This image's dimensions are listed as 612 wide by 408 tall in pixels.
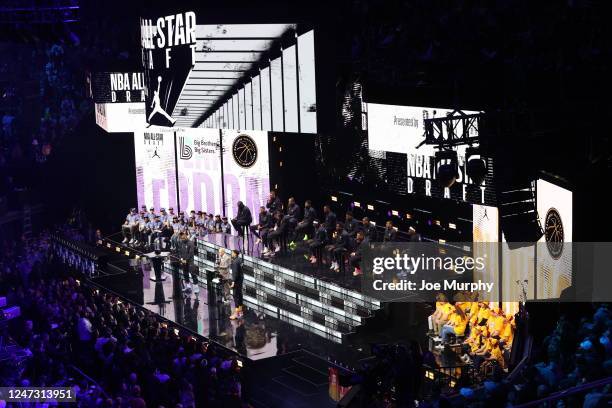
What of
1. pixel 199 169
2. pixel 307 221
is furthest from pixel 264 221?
pixel 199 169

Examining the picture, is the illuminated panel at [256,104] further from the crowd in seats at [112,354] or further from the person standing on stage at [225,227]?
the crowd in seats at [112,354]

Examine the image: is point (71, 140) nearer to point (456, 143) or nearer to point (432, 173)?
point (432, 173)

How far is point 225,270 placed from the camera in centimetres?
1938

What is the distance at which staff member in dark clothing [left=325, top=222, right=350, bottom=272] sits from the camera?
18141mm

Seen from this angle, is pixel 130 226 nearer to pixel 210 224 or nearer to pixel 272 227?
pixel 210 224

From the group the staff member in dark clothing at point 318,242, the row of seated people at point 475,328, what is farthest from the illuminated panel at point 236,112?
the row of seated people at point 475,328

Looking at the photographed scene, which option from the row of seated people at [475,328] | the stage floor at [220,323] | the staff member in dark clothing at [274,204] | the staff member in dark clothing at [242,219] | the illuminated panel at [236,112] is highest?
the illuminated panel at [236,112]

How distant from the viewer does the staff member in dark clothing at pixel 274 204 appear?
2069 cm

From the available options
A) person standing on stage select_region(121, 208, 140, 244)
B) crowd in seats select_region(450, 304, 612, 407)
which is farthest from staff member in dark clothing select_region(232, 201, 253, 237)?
crowd in seats select_region(450, 304, 612, 407)

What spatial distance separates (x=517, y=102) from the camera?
12.2 metres

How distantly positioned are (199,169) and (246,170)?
1.85 meters

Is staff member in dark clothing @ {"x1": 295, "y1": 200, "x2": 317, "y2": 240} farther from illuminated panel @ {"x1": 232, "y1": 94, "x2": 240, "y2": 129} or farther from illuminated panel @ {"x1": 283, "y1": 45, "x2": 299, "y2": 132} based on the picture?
illuminated panel @ {"x1": 232, "y1": 94, "x2": 240, "y2": 129}

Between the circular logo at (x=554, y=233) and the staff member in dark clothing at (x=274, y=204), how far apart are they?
7.58 meters

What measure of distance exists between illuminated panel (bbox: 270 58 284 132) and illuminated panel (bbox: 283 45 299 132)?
0.16 m
